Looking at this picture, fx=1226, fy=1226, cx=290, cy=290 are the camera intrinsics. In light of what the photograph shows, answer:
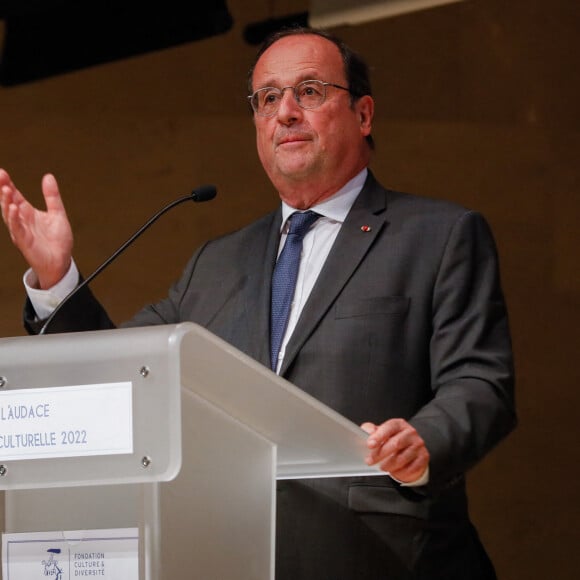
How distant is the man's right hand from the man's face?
0.47 metres

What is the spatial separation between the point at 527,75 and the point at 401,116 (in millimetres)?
411

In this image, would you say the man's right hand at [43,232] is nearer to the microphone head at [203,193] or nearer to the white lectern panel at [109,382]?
the microphone head at [203,193]

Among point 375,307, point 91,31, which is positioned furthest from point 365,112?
point 91,31

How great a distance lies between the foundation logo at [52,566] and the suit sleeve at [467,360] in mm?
509

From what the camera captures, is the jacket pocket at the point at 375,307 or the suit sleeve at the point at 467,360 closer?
the suit sleeve at the point at 467,360

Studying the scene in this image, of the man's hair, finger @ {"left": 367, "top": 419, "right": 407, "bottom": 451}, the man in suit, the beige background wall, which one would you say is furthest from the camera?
the beige background wall

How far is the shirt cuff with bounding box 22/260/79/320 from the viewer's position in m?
2.00

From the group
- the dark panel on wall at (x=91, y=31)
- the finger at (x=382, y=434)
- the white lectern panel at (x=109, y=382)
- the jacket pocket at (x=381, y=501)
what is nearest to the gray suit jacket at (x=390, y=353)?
the jacket pocket at (x=381, y=501)

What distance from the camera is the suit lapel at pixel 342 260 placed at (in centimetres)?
202

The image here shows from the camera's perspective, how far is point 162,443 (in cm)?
134

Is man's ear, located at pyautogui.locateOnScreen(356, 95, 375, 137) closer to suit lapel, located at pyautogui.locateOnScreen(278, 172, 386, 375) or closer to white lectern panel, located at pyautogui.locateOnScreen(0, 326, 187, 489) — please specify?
suit lapel, located at pyautogui.locateOnScreen(278, 172, 386, 375)

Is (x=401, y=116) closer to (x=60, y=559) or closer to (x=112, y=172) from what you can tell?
(x=112, y=172)

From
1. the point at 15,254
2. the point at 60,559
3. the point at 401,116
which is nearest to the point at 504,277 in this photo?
the point at 401,116

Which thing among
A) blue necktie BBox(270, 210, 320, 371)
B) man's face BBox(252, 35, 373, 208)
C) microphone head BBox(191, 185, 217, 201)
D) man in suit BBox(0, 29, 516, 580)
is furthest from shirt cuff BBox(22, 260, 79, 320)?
man's face BBox(252, 35, 373, 208)
